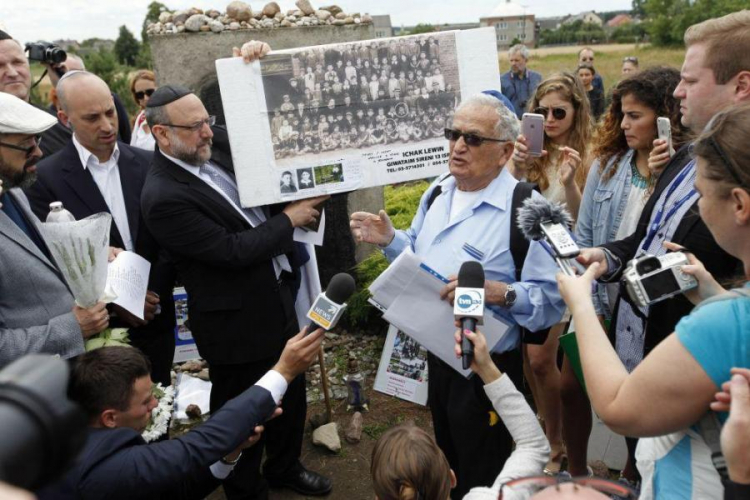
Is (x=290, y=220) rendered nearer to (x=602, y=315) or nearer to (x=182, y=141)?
(x=182, y=141)

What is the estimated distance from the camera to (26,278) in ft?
9.00

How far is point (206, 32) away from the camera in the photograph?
18.5 ft


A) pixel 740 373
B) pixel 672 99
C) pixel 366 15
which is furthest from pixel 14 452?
pixel 366 15

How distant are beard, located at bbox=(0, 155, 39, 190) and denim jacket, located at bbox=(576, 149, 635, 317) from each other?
3.00 m

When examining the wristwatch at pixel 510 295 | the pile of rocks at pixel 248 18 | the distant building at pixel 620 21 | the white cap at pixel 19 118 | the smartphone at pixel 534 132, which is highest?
Answer: the distant building at pixel 620 21

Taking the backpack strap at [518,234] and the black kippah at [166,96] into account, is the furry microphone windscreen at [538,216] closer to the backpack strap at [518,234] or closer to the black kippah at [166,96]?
the backpack strap at [518,234]

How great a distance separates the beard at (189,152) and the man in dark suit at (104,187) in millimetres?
762

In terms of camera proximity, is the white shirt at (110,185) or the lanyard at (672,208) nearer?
the lanyard at (672,208)

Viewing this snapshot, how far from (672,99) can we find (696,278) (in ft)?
5.68

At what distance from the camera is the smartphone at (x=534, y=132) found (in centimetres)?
386

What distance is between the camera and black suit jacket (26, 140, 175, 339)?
394cm

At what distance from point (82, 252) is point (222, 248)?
29.1 inches

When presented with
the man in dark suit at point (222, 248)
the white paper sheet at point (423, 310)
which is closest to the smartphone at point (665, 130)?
the white paper sheet at point (423, 310)

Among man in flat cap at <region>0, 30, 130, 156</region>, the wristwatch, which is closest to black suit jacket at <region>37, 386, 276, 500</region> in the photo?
the wristwatch
